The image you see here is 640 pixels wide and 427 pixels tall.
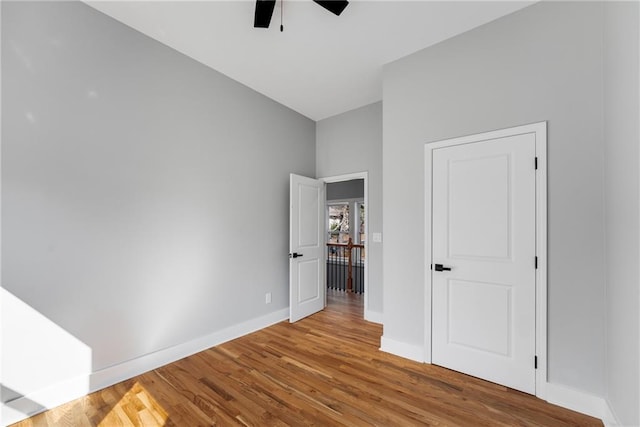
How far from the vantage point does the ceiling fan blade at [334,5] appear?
6.70 ft

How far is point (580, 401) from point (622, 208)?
4.63ft

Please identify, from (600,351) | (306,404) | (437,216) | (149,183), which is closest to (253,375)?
(306,404)

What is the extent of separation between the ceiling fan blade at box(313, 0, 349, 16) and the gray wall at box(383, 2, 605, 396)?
109cm

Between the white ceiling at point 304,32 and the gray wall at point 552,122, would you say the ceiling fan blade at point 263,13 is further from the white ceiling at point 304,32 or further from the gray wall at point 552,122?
the gray wall at point 552,122

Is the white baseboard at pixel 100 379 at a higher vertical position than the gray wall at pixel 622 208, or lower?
lower

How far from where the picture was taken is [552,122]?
212 centimetres

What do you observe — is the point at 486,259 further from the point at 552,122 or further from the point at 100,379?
the point at 100,379

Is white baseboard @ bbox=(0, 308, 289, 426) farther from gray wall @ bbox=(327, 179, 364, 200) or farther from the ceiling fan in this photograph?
gray wall @ bbox=(327, 179, 364, 200)

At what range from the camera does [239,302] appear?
3396mm

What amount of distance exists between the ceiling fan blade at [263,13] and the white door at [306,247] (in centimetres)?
192

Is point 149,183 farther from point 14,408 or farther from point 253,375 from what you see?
point 253,375

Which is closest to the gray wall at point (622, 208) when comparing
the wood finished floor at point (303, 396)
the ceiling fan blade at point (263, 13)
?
the wood finished floor at point (303, 396)

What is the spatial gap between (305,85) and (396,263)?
2.48 m

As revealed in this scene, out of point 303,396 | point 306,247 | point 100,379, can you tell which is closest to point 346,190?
point 306,247
